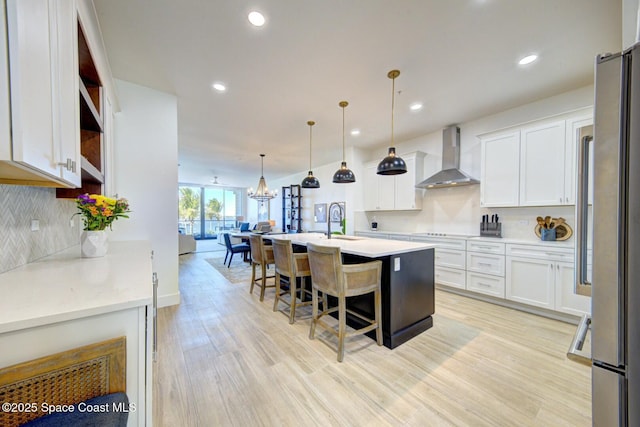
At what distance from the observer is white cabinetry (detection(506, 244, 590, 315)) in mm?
2795

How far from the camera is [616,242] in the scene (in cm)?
78

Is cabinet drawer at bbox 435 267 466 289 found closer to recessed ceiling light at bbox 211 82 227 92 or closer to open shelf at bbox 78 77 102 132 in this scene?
recessed ceiling light at bbox 211 82 227 92

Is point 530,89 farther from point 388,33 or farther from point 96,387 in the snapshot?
point 96,387

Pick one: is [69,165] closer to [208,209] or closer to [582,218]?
[582,218]

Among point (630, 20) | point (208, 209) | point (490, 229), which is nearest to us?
point (630, 20)

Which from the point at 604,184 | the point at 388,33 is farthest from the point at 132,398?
the point at 388,33

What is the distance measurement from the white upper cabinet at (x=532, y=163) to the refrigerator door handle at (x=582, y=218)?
8.23ft

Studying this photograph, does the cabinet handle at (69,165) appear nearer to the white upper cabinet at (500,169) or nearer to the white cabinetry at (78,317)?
the white cabinetry at (78,317)

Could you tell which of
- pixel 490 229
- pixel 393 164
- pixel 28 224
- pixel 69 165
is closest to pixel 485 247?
pixel 490 229

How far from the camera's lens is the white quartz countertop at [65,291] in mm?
755

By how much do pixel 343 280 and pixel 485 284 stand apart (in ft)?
8.63

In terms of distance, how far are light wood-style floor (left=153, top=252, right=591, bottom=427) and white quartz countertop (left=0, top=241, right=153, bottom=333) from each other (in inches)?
39.7

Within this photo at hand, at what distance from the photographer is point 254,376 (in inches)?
74.1

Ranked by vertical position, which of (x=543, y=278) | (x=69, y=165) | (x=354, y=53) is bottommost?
(x=543, y=278)
